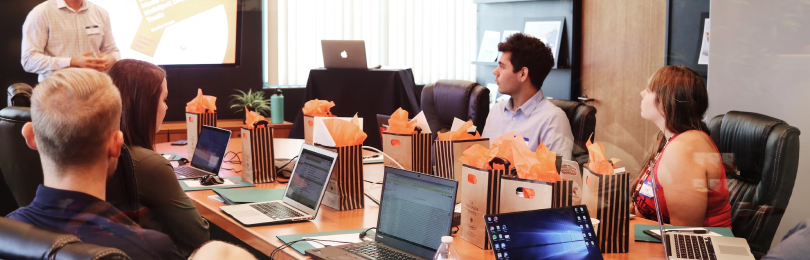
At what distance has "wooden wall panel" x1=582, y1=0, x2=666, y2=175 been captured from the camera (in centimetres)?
476

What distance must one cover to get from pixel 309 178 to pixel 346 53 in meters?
3.11

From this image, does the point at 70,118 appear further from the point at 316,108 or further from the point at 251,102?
the point at 251,102

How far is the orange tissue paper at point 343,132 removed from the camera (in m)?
2.31

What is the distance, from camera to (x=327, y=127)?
2314 millimetres

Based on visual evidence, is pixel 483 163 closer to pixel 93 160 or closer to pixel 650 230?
pixel 650 230

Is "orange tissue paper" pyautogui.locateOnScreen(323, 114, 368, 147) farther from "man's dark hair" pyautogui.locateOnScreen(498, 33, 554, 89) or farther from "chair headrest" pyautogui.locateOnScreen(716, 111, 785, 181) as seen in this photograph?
"chair headrest" pyautogui.locateOnScreen(716, 111, 785, 181)

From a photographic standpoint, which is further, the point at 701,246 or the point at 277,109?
the point at 277,109

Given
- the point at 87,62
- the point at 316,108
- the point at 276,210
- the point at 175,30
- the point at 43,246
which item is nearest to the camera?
the point at 43,246

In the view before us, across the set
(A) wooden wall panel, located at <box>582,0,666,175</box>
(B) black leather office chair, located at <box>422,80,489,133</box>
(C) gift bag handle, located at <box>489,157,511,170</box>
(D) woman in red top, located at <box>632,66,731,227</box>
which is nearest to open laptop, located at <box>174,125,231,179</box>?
(B) black leather office chair, located at <box>422,80,489,133</box>

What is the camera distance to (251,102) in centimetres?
564

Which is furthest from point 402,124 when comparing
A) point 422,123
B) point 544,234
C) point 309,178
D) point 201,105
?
point 201,105

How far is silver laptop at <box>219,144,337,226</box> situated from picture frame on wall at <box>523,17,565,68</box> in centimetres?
335

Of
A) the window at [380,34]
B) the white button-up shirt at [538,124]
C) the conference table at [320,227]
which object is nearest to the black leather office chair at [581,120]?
the white button-up shirt at [538,124]

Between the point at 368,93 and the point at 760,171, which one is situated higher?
the point at 368,93
